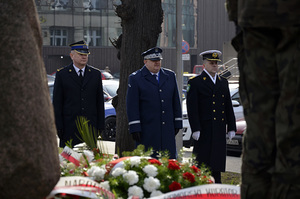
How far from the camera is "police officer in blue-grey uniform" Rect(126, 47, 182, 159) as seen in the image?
7.52 m

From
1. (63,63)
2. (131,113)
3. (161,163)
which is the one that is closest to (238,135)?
(131,113)

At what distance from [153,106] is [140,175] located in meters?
3.13

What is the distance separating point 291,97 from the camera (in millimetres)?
2602

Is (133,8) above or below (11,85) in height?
above

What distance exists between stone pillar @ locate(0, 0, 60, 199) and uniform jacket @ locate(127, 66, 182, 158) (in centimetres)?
408

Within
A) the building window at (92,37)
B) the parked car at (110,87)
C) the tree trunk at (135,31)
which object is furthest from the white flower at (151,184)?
the building window at (92,37)

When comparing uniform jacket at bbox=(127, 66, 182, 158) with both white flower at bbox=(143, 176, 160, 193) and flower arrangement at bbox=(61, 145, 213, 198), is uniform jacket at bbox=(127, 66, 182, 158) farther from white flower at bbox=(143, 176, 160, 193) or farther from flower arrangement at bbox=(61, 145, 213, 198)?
white flower at bbox=(143, 176, 160, 193)

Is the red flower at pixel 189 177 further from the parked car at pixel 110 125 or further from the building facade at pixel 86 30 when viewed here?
the building facade at pixel 86 30

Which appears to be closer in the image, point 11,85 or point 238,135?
point 11,85

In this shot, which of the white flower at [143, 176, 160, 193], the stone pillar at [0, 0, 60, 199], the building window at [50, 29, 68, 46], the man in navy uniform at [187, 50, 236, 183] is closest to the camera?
the stone pillar at [0, 0, 60, 199]

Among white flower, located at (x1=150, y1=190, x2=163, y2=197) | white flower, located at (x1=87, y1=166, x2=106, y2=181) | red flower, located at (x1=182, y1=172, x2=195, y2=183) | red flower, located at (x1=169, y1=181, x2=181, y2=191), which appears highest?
white flower, located at (x1=87, y1=166, x2=106, y2=181)

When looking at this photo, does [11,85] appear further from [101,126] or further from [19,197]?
[101,126]

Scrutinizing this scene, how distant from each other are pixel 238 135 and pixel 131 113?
241 inches

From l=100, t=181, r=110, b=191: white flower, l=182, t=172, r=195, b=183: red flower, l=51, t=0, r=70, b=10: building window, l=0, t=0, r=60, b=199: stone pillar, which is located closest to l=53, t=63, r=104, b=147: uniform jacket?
l=182, t=172, r=195, b=183: red flower
